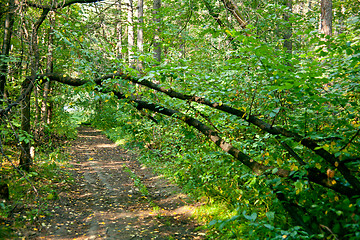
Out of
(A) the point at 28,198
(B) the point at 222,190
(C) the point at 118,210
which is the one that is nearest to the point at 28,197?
(A) the point at 28,198

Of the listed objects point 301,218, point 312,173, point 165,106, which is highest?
point 165,106

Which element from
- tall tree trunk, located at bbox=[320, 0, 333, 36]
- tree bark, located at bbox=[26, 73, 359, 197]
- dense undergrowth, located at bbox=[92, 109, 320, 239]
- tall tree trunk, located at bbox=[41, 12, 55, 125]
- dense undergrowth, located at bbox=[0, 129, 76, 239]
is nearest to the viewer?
tree bark, located at bbox=[26, 73, 359, 197]

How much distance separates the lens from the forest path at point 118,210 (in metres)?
5.10

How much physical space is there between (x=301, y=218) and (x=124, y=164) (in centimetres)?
839

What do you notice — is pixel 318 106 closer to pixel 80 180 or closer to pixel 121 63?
pixel 121 63

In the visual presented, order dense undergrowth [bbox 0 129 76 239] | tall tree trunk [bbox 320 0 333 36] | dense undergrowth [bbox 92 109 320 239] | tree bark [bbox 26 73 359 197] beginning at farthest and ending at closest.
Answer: tall tree trunk [bbox 320 0 333 36]
dense undergrowth [bbox 0 129 76 239]
dense undergrowth [bbox 92 109 320 239]
tree bark [bbox 26 73 359 197]

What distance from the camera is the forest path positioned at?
5.10 meters

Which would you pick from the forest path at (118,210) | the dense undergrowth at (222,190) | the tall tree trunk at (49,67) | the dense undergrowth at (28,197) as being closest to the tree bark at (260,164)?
the dense undergrowth at (222,190)

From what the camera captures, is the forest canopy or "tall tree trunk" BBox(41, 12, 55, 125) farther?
"tall tree trunk" BBox(41, 12, 55, 125)

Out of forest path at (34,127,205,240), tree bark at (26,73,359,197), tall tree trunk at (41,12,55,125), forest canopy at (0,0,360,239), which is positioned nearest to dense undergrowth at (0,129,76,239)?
forest path at (34,127,205,240)

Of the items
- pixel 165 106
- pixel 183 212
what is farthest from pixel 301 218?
pixel 183 212

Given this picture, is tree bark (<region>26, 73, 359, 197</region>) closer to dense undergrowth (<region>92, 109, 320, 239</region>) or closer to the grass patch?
dense undergrowth (<region>92, 109, 320, 239</region>)

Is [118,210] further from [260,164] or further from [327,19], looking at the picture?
[327,19]

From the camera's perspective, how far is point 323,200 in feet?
10.3
